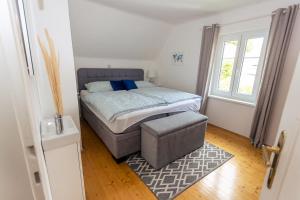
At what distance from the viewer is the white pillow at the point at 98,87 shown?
3365 millimetres

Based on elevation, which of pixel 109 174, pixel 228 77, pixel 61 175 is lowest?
pixel 109 174

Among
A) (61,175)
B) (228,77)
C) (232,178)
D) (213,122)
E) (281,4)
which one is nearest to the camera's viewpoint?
(61,175)

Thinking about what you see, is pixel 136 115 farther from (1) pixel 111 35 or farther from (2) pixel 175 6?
(1) pixel 111 35

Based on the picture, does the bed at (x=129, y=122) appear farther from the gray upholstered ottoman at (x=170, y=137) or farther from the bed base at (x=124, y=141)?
the gray upholstered ottoman at (x=170, y=137)

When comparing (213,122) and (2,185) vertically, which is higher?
(2,185)

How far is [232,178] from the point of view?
73.2 inches

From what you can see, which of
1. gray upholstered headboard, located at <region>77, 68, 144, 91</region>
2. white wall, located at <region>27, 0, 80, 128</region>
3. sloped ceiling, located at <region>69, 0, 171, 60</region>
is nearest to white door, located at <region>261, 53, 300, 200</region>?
white wall, located at <region>27, 0, 80, 128</region>

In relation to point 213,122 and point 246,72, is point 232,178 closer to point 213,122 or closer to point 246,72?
point 213,122

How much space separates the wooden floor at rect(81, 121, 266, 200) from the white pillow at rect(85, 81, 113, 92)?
52.3 inches

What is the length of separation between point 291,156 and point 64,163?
147cm

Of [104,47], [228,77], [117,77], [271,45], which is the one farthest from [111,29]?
[271,45]

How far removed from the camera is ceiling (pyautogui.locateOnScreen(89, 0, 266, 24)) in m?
2.59

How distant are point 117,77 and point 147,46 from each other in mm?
1287

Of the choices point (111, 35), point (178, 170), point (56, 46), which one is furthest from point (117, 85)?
point (178, 170)
